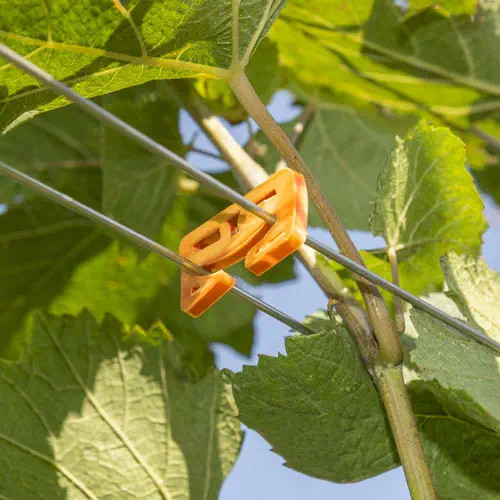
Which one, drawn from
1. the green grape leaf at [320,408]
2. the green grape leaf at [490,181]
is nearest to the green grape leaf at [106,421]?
the green grape leaf at [320,408]

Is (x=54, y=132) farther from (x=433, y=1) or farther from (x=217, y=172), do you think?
(x=433, y=1)

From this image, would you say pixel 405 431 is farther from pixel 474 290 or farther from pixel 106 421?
pixel 106 421

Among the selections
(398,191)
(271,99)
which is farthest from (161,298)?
(398,191)

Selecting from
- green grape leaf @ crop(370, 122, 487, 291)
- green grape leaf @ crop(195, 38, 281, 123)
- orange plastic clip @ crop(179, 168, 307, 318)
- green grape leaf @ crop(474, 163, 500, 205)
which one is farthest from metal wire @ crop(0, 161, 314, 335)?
green grape leaf @ crop(474, 163, 500, 205)

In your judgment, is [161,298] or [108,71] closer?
[108,71]

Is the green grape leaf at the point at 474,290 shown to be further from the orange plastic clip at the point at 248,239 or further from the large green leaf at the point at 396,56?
the large green leaf at the point at 396,56

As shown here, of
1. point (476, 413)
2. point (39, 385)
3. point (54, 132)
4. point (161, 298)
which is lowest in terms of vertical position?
point (476, 413)

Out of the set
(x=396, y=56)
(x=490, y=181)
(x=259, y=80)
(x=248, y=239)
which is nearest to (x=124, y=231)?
(x=248, y=239)

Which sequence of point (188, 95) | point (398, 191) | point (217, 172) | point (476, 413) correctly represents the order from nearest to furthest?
point (476, 413), point (398, 191), point (188, 95), point (217, 172)
